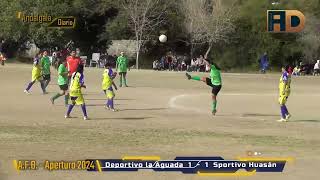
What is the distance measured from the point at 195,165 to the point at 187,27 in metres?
39.0

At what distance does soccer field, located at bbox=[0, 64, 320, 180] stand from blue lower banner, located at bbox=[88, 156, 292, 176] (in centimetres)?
21

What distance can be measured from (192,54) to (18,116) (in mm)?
33497

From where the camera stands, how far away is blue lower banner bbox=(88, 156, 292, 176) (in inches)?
377

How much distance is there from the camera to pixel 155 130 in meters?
14.3

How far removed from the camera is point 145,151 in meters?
11.4

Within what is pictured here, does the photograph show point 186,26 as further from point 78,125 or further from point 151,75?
point 78,125

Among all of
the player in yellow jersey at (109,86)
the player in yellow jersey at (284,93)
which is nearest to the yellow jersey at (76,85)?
the player in yellow jersey at (109,86)

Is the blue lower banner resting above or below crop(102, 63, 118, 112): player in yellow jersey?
below

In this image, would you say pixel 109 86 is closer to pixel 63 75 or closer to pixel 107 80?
pixel 107 80

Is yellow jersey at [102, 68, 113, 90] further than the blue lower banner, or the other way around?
yellow jersey at [102, 68, 113, 90]

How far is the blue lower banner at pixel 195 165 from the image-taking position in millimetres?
9578

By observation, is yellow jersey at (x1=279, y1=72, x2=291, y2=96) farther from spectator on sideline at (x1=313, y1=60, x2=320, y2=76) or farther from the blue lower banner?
spectator on sideline at (x1=313, y1=60, x2=320, y2=76)

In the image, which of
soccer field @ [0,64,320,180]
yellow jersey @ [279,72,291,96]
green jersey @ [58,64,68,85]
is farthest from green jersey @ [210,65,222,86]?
green jersey @ [58,64,68,85]

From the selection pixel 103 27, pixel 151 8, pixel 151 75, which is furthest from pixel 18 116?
pixel 103 27
